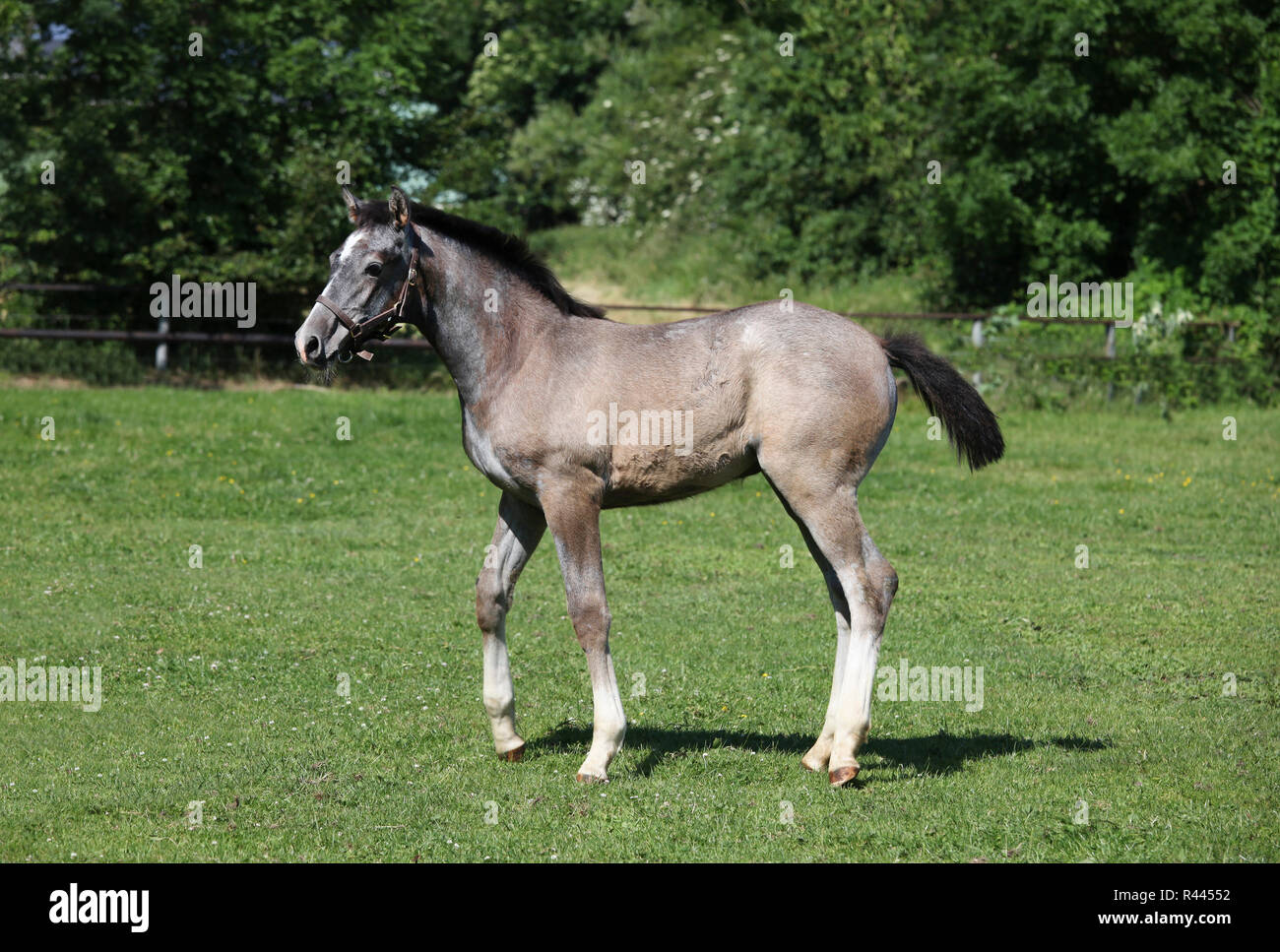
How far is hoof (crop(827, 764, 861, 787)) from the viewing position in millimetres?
6976

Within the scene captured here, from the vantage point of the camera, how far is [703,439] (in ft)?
23.8

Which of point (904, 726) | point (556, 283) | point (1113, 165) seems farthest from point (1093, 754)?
point (1113, 165)

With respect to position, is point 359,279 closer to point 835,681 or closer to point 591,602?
point 591,602

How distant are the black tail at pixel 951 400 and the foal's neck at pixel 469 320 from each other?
2122 millimetres

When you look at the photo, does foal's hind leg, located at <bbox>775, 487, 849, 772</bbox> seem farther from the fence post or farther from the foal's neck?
the fence post

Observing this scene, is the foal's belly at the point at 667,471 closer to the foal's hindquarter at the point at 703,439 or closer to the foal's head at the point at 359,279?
the foal's hindquarter at the point at 703,439

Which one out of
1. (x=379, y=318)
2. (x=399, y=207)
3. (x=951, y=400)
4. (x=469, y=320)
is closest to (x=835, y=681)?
(x=951, y=400)

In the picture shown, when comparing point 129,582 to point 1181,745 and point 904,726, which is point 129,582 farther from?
point 1181,745

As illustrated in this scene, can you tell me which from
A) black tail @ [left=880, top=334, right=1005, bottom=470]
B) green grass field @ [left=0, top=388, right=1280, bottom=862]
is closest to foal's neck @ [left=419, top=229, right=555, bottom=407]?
black tail @ [left=880, top=334, right=1005, bottom=470]

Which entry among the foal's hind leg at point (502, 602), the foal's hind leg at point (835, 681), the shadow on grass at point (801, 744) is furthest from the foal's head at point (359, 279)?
the shadow on grass at point (801, 744)

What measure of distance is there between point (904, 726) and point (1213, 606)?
4.45m

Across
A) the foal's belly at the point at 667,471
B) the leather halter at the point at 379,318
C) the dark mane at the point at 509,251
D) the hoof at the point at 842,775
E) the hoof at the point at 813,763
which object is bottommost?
the hoof at the point at 813,763

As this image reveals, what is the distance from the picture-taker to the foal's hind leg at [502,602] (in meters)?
7.63

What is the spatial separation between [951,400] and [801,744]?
224 centimetres
